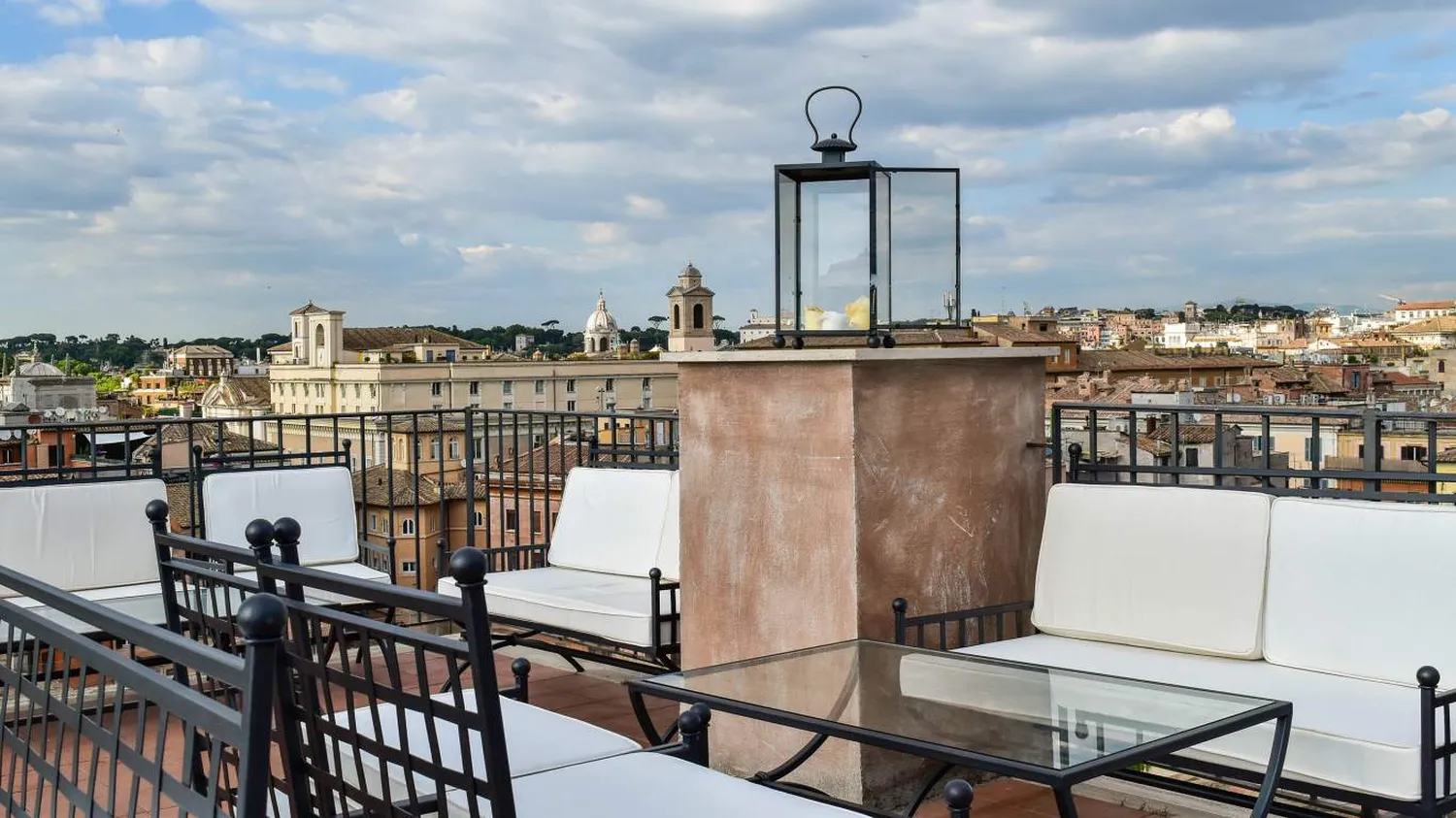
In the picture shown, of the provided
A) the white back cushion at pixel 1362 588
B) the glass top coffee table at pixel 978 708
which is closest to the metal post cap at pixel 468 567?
the glass top coffee table at pixel 978 708

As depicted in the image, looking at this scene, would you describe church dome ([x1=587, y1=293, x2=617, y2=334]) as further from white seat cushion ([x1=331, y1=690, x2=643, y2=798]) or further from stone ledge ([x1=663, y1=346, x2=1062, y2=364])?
white seat cushion ([x1=331, y1=690, x2=643, y2=798])

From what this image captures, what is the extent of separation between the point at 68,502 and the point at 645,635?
2.15m

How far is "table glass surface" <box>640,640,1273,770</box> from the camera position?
1.95m

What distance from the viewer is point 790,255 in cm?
364

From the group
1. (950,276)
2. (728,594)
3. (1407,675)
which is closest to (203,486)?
(728,594)

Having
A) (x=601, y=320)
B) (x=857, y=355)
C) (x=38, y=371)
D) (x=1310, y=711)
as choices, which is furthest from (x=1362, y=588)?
(x=601, y=320)

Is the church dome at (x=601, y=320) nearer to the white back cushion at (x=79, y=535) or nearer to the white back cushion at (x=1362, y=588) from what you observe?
the white back cushion at (x=79, y=535)

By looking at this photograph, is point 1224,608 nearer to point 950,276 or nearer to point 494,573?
point 950,276

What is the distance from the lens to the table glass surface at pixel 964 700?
6.41ft

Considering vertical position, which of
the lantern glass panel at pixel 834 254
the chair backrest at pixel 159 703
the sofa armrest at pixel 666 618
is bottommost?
the sofa armrest at pixel 666 618

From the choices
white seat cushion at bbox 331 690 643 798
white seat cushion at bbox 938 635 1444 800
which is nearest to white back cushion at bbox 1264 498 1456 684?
white seat cushion at bbox 938 635 1444 800

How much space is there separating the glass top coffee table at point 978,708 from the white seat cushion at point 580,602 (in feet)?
3.28

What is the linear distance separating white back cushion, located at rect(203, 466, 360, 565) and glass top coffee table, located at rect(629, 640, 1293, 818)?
242 cm

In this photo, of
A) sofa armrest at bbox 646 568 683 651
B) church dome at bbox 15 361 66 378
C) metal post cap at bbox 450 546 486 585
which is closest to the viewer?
metal post cap at bbox 450 546 486 585
